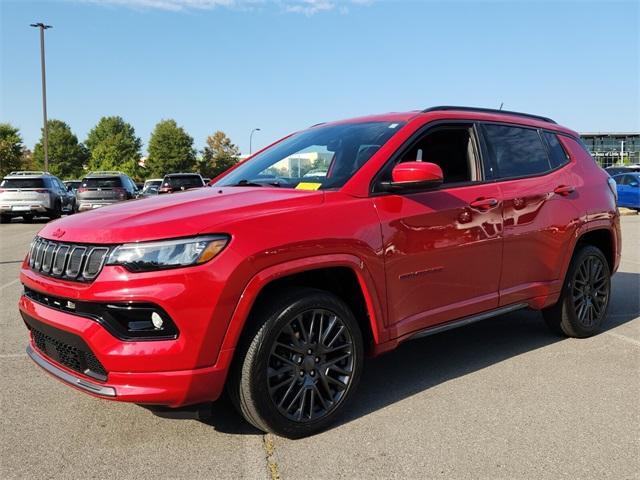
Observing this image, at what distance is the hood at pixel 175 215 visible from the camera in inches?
109

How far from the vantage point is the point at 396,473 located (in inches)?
108

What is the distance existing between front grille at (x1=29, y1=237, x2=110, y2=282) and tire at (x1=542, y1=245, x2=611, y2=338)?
3661 mm

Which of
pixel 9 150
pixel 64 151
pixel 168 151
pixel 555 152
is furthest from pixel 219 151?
pixel 555 152

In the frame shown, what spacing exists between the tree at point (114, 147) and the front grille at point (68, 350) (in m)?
73.3

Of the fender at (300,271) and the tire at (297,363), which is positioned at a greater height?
the fender at (300,271)

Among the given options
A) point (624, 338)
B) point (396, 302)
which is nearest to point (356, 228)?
point (396, 302)

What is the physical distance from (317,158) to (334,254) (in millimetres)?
1010

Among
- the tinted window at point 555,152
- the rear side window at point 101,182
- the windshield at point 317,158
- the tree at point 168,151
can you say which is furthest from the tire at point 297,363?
the tree at point 168,151

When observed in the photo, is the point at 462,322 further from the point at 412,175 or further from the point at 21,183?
the point at 21,183

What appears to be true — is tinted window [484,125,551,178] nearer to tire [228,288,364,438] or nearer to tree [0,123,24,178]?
tire [228,288,364,438]

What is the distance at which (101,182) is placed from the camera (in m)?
19.7

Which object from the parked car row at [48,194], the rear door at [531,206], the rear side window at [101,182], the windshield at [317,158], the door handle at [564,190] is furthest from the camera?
the rear side window at [101,182]

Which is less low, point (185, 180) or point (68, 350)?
point (185, 180)

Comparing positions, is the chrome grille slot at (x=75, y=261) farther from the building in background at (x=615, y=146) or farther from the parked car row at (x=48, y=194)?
the building in background at (x=615, y=146)
